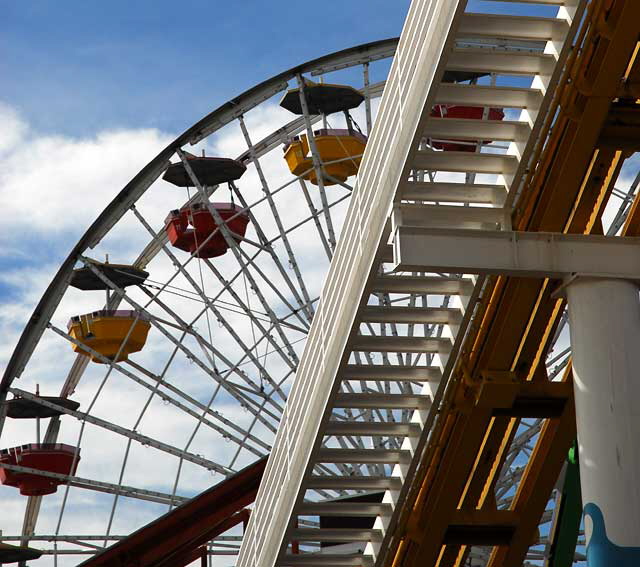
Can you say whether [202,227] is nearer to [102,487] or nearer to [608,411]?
[102,487]

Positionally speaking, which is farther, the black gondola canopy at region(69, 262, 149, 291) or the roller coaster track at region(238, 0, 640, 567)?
the black gondola canopy at region(69, 262, 149, 291)

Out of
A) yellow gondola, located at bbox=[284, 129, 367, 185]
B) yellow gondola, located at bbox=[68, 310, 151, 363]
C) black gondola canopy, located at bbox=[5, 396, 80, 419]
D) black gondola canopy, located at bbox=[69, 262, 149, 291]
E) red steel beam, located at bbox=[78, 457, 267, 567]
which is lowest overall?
red steel beam, located at bbox=[78, 457, 267, 567]

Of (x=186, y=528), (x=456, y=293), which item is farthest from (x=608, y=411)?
(x=186, y=528)

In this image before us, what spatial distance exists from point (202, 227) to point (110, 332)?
331cm

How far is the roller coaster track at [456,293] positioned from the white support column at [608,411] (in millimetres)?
528

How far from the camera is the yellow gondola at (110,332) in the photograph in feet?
95.6

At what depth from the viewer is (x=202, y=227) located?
28.6 m

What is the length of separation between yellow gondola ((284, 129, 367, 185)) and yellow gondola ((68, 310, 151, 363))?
4.94 meters

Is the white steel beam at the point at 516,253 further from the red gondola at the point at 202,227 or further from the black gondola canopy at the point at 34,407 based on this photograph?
the black gondola canopy at the point at 34,407

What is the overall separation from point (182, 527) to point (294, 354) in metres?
6.72

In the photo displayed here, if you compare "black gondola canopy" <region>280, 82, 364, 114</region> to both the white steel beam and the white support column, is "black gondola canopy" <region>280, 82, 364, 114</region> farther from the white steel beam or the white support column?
the white support column

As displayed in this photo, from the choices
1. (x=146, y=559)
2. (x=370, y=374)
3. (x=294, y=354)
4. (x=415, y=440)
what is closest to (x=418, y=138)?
(x=370, y=374)

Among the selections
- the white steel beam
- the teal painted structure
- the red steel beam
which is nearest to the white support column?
the teal painted structure

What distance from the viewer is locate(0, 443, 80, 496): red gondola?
96.2ft
